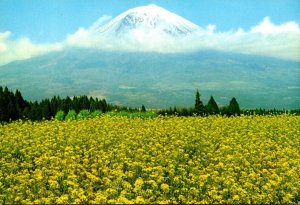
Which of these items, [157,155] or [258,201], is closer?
[258,201]

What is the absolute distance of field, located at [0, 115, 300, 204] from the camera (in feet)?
49.6

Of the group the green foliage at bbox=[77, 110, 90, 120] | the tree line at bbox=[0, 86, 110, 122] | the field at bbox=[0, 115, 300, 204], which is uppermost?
the tree line at bbox=[0, 86, 110, 122]

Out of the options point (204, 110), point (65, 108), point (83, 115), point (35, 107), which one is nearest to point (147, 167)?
point (83, 115)

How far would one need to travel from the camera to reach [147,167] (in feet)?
61.1

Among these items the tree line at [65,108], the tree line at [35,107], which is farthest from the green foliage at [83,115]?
the tree line at [35,107]

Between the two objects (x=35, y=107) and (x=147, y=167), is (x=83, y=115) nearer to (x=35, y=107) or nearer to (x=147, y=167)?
(x=35, y=107)

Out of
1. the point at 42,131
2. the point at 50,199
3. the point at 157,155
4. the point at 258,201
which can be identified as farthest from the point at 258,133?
the point at 50,199

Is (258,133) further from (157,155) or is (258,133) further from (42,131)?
(42,131)

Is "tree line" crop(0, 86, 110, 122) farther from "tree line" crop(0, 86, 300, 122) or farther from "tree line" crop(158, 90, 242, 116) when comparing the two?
"tree line" crop(158, 90, 242, 116)

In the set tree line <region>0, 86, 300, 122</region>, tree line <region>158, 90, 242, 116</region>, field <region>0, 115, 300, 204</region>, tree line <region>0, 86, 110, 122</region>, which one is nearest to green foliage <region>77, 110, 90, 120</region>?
tree line <region>0, 86, 300, 122</region>

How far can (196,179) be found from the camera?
55.6ft

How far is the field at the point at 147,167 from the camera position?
1512 centimetres

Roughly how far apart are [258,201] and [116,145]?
26.8 feet

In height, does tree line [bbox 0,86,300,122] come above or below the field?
above
